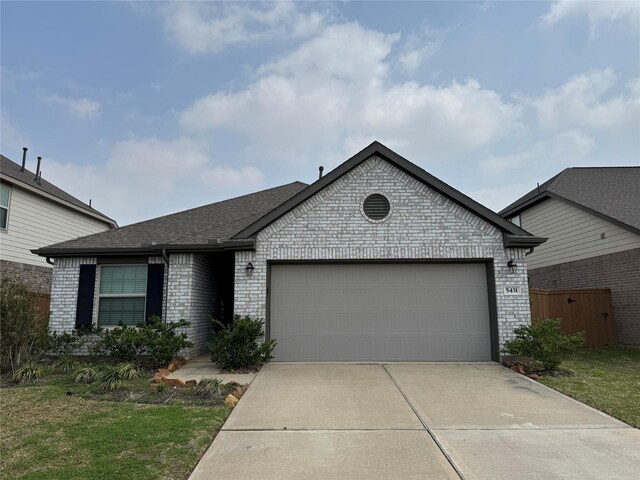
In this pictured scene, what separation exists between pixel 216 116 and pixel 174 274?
7.34 meters

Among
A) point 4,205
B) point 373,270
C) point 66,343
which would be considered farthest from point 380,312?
point 4,205

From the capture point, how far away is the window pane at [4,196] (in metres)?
13.9

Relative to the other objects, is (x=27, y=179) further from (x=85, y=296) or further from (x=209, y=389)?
(x=209, y=389)

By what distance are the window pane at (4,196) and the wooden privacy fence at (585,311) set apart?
1721 centimetres

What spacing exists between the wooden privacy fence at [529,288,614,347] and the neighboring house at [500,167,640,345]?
0.26 meters

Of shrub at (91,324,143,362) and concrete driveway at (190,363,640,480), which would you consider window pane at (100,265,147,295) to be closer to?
shrub at (91,324,143,362)

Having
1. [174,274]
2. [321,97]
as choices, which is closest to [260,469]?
[174,274]

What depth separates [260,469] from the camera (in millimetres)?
3953

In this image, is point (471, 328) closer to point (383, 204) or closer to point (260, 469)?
point (383, 204)

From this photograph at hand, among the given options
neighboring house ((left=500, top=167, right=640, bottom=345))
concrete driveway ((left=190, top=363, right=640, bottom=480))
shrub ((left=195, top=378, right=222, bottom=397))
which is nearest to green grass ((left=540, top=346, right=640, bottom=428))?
concrete driveway ((left=190, top=363, right=640, bottom=480))

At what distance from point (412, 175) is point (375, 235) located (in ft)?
5.52

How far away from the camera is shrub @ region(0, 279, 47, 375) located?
8.04 metres

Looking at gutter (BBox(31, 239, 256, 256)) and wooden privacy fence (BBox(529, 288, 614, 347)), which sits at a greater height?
gutter (BBox(31, 239, 256, 256))

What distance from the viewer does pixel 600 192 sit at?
14.8 metres
